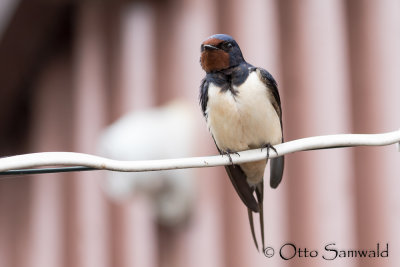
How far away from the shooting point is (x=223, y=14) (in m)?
2.91

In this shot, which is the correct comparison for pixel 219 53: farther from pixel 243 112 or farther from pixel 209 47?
pixel 243 112

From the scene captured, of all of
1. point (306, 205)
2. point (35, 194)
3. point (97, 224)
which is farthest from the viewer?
point (35, 194)

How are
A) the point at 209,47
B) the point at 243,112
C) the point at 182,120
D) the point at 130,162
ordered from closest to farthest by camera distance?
the point at 130,162
the point at 209,47
the point at 243,112
the point at 182,120

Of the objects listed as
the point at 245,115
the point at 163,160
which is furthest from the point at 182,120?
the point at 163,160

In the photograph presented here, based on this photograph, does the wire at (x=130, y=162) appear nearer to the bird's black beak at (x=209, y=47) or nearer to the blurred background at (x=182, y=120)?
the bird's black beak at (x=209, y=47)

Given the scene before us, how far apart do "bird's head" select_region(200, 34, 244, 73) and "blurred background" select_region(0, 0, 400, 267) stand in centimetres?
112

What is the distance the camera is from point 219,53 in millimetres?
1313

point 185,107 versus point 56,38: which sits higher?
point 56,38

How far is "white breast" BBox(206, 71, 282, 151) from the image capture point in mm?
1492

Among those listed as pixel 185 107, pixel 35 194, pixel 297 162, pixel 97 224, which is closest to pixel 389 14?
pixel 297 162

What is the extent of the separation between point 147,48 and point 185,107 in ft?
2.08

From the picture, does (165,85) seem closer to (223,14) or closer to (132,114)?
(132,114)

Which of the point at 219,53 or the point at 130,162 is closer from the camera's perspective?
the point at 130,162

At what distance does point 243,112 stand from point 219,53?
0.23 m
